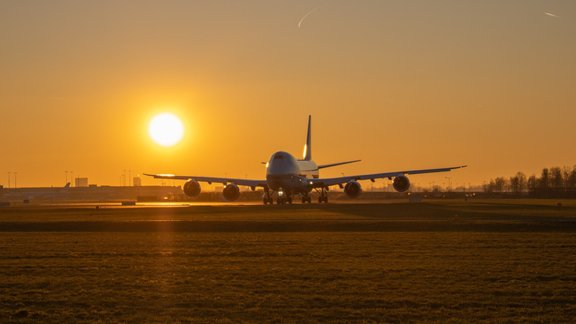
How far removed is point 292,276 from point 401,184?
58964 mm

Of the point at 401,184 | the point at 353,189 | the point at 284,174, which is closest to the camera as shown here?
the point at 284,174

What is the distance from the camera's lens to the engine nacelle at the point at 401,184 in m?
78.7

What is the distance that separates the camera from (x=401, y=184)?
7894 centimetres

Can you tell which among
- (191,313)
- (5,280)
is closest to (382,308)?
(191,313)

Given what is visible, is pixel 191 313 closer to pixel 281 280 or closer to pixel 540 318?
pixel 281 280

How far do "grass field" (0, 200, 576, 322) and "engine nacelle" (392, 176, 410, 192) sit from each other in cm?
4199

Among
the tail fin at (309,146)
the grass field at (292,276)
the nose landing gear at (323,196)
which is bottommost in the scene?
the grass field at (292,276)

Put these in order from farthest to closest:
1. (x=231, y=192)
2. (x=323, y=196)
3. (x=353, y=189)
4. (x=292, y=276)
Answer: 1. (x=323, y=196)
2. (x=231, y=192)
3. (x=353, y=189)
4. (x=292, y=276)

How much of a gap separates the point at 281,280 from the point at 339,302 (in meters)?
3.70

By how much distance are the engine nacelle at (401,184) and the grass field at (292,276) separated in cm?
4199

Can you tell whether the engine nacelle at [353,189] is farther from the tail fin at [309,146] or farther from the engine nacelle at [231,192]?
the tail fin at [309,146]

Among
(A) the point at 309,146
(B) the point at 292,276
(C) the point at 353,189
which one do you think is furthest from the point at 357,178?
(B) the point at 292,276

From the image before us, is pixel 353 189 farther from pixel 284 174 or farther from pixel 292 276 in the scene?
pixel 292 276

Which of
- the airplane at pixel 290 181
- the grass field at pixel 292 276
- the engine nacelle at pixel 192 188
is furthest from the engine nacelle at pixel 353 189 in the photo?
the grass field at pixel 292 276
